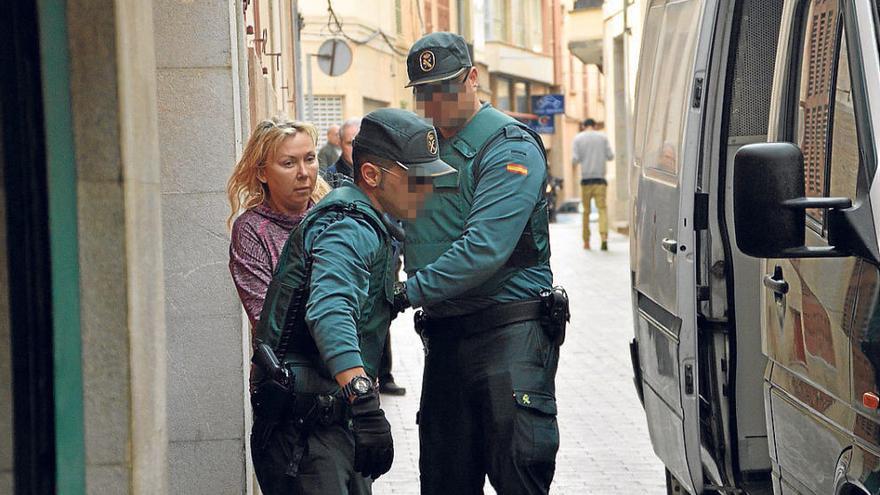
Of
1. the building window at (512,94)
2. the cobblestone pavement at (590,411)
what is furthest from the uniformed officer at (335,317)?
the building window at (512,94)

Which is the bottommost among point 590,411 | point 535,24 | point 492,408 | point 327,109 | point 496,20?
point 590,411

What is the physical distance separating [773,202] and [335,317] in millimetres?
1136

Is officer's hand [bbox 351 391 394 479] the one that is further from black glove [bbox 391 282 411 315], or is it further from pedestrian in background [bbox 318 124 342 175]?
pedestrian in background [bbox 318 124 342 175]

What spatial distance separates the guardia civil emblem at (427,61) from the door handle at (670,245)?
1.22 m

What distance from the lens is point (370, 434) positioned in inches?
160

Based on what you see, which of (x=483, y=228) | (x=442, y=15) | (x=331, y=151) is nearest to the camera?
Result: (x=483, y=228)

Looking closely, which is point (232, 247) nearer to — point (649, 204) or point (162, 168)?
point (162, 168)

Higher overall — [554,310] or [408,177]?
[408,177]

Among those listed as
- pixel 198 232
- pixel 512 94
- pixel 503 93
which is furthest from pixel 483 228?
pixel 512 94

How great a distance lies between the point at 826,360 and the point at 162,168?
133 inches

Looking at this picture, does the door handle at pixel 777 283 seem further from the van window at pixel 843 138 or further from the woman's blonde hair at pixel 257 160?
Answer: the woman's blonde hair at pixel 257 160

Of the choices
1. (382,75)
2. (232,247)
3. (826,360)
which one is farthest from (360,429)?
(382,75)

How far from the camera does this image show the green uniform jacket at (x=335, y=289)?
4.07m

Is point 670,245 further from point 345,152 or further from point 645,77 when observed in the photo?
point 345,152
